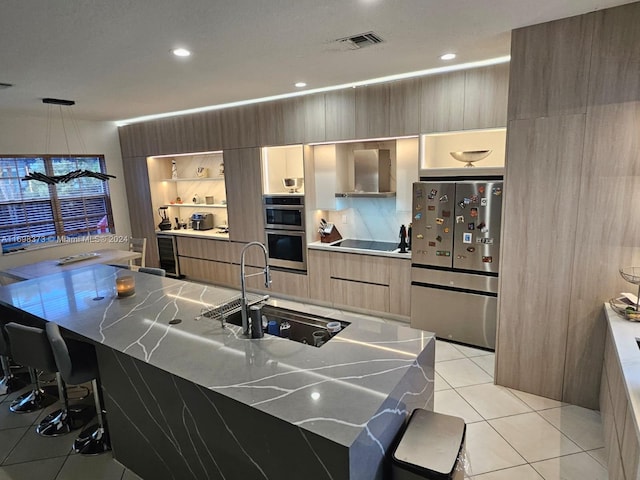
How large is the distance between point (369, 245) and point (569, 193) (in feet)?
8.06

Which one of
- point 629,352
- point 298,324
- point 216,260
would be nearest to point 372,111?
point 298,324

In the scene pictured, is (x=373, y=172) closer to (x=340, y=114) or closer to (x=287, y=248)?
(x=340, y=114)

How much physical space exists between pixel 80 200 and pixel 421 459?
654cm

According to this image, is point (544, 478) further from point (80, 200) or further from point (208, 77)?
point (80, 200)

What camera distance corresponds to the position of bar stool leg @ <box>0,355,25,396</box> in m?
3.39

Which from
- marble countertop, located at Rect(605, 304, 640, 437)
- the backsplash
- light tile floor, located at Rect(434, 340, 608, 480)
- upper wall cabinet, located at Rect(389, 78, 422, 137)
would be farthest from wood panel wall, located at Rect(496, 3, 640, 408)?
the backsplash

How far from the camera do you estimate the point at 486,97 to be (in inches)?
139

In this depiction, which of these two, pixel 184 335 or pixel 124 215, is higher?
pixel 124 215

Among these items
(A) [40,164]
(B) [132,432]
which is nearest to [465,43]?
(B) [132,432]

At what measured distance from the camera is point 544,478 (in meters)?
2.23

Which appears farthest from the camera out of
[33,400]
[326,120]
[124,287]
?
[326,120]

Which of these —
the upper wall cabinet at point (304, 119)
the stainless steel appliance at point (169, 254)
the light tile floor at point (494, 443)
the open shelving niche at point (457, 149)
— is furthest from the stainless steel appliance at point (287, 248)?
the light tile floor at point (494, 443)

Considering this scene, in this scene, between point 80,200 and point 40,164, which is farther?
point 80,200

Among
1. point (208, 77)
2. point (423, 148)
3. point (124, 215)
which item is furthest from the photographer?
point (124, 215)
